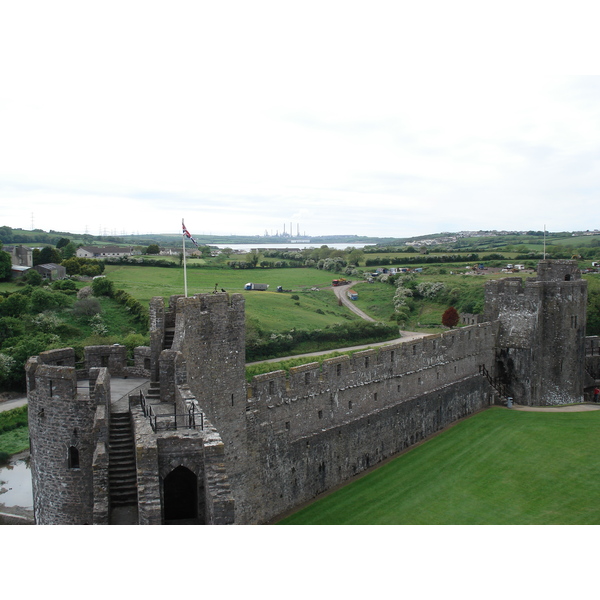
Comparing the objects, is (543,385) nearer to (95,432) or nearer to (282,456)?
(282,456)

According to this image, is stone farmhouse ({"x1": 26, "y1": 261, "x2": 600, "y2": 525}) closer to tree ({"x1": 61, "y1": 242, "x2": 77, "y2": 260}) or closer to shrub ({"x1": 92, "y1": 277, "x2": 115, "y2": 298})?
shrub ({"x1": 92, "y1": 277, "x2": 115, "y2": 298})

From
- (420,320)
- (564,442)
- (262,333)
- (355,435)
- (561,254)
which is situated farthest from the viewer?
(561,254)

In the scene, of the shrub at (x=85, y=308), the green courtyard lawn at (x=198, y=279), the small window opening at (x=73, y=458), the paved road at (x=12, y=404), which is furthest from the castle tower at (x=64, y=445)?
the shrub at (x=85, y=308)

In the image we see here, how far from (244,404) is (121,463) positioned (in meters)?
4.92

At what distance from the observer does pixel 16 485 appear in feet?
87.2

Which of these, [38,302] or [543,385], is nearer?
[543,385]

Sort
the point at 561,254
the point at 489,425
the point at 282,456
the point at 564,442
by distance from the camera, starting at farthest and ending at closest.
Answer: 1. the point at 561,254
2. the point at 489,425
3. the point at 564,442
4. the point at 282,456

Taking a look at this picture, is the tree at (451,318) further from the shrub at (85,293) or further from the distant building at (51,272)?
the distant building at (51,272)

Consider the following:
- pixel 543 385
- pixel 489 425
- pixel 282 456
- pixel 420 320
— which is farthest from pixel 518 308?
pixel 420 320

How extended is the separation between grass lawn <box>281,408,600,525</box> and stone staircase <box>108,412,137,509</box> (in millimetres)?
7213

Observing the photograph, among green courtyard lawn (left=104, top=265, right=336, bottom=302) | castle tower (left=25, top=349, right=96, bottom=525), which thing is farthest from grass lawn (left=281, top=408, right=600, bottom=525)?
green courtyard lawn (left=104, top=265, right=336, bottom=302)

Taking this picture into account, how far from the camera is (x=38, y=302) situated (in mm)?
53875

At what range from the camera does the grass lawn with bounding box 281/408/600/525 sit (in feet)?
58.2

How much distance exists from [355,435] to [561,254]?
5819cm
